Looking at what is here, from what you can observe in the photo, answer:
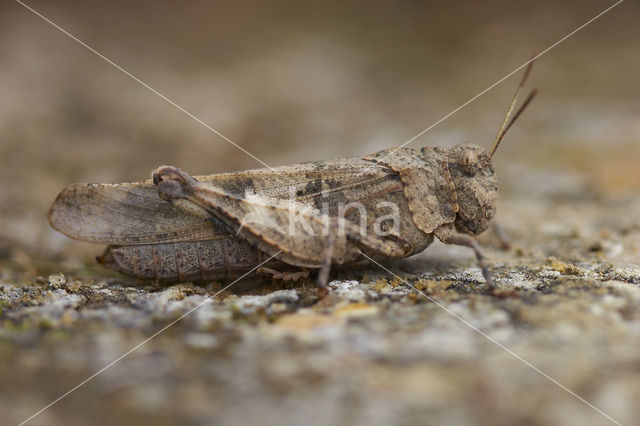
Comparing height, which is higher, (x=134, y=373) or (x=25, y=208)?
(x=25, y=208)

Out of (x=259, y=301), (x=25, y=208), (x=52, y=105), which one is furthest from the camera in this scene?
(x=52, y=105)

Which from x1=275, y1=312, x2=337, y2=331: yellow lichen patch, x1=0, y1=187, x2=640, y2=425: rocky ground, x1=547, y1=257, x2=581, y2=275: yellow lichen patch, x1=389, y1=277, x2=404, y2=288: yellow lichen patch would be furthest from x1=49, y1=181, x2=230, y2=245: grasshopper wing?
x1=547, y1=257, x2=581, y2=275: yellow lichen patch

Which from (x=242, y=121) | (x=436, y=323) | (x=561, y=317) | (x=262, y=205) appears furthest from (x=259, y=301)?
(x=242, y=121)

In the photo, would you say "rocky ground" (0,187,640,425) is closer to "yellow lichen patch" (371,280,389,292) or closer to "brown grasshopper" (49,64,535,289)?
"yellow lichen patch" (371,280,389,292)

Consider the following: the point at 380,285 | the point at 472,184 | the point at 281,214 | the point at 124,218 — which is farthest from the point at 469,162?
the point at 124,218

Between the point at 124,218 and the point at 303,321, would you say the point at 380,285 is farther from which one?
the point at 124,218

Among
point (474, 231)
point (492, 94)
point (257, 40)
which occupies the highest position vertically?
point (257, 40)

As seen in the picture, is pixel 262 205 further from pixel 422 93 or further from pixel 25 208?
pixel 422 93
